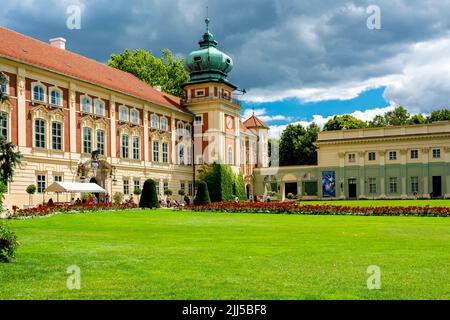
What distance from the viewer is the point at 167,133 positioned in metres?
49.9

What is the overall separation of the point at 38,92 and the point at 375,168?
4037cm

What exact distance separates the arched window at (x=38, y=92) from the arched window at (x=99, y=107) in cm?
544

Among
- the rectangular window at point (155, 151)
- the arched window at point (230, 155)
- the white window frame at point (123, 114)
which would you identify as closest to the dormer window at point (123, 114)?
the white window frame at point (123, 114)

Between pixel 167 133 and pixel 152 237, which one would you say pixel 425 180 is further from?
pixel 152 237

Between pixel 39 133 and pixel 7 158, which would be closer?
pixel 7 158

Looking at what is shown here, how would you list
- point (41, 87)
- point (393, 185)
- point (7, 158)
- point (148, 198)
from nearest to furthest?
point (7, 158) → point (41, 87) → point (148, 198) → point (393, 185)

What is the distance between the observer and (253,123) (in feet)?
243

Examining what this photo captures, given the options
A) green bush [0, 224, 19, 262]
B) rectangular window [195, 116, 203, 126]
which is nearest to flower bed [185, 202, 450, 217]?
rectangular window [195, 116, 203, 126]

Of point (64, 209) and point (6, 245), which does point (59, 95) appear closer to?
point (64, 209)

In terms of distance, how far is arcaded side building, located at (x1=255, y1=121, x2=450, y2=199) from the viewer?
59719 mm

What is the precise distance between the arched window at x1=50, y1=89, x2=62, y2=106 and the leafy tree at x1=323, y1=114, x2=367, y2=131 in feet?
155

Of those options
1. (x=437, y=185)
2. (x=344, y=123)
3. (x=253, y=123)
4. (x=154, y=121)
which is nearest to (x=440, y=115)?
(x=344, y=123)

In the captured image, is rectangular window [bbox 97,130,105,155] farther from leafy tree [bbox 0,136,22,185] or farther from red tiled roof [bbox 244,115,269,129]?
red tiled roof [bbox 244,115,269,129]
